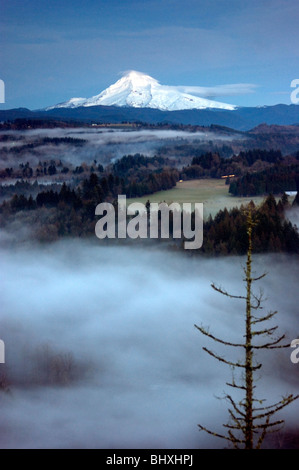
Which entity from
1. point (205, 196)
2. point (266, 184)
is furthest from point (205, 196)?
point (266, 184)

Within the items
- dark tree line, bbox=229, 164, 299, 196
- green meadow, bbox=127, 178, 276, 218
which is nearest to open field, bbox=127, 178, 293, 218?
green meadow, bbox=127, 178, 276, 218

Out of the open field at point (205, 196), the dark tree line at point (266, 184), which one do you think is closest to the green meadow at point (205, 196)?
the open field at point (205, 196)

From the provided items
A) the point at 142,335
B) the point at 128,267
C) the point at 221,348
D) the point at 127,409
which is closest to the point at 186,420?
the point at 127,409

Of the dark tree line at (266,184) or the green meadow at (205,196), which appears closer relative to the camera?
the green meadow at (205,196)

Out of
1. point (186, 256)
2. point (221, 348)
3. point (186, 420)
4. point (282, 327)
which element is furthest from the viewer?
point (186, 256)

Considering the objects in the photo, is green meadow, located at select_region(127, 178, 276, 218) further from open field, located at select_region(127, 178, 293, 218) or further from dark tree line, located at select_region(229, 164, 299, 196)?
dark tree line, located at select_region(229, 164, 299, 196)

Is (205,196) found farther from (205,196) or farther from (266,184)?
(266,184)

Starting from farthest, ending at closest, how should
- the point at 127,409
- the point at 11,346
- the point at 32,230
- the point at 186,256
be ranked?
the point at 32,230 → the point at 186,256 → the point at 11,346 → the point at 127,409

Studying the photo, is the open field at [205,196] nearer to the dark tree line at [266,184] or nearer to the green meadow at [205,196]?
the green meadow at [205,196]

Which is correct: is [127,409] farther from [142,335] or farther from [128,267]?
[128,267]
